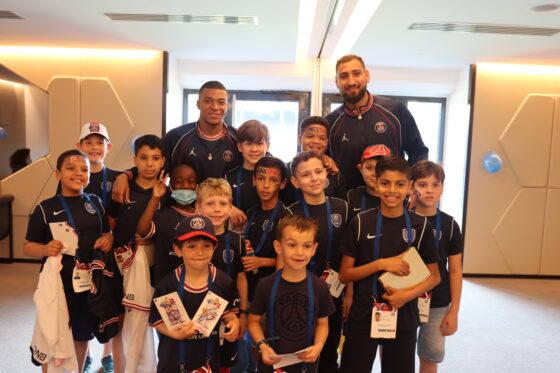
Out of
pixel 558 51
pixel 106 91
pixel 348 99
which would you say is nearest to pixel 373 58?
pixel 558 51

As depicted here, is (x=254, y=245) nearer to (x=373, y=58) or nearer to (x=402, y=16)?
(x=402, y=16)

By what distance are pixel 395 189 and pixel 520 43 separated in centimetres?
368

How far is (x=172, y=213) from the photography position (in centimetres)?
245

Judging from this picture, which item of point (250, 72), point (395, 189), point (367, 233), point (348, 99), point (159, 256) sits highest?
point (250, 72)

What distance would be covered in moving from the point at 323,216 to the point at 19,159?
515 cm

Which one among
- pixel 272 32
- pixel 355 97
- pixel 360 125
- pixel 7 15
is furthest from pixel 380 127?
pixel 7 15

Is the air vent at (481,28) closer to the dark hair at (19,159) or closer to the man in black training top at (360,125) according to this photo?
the man in black training top at (360,125)

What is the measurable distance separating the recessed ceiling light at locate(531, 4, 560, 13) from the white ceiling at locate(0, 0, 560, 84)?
7 centimetres

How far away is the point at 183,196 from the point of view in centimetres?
248

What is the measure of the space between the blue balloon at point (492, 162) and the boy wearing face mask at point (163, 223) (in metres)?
4.60

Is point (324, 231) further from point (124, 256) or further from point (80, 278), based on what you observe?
point (80, 278)

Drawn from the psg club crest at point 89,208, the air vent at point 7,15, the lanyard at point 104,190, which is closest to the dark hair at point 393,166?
the psg club crest at point 89,208

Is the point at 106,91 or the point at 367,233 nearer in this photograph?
the point at 367,233

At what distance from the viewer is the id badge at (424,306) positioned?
2.25 metres
